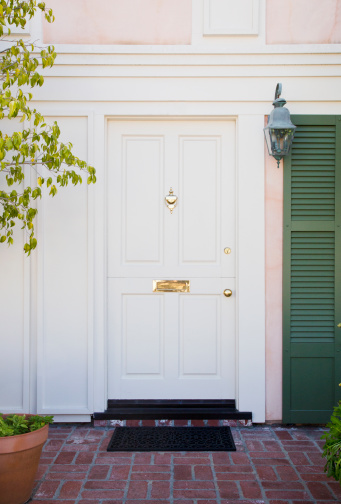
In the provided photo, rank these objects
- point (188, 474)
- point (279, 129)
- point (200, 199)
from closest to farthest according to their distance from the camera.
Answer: point (188, 474) < point (279, 129) < point (200, 199)

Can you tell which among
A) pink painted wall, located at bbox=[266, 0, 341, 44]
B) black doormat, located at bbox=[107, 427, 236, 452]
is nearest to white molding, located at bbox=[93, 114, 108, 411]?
black doormat, located at bbox=[107, 427, 236, 452]

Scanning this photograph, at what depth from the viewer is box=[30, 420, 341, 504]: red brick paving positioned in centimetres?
293

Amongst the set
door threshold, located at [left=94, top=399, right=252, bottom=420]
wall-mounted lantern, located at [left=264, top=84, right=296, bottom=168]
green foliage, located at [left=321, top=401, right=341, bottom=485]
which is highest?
wall-mounted lantern, located at [left=264, top=84, right=296, bottom=168]

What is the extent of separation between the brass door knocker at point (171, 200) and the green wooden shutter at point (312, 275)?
2.94ft

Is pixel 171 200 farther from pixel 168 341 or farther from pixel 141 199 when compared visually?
pixel 168 341

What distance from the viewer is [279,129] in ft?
12.0

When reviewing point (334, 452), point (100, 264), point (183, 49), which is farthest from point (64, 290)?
point (334, 452)

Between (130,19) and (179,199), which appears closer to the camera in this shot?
(130,19)

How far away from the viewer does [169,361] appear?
13.3ft

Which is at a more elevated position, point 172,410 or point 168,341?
point 168,341

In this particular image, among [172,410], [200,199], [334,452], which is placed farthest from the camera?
[200,199]

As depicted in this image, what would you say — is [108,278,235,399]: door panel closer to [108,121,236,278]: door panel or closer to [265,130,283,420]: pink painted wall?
[108,121,236,278]: door panel

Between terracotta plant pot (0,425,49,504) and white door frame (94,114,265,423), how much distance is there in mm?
1093

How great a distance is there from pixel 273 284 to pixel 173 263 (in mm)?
838
